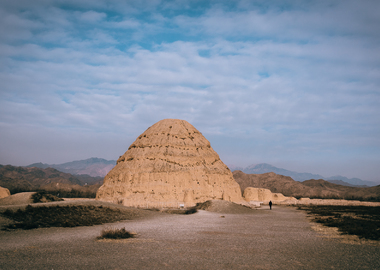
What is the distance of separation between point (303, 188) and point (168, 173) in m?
91.7

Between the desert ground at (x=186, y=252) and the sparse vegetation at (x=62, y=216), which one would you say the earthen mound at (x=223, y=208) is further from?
the desert ground at (x=186, y=252)

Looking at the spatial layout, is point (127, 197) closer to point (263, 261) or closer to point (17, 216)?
point (17, 216)

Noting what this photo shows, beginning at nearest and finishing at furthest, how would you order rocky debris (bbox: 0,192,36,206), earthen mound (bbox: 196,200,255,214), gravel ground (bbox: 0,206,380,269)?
gravel ground (bbox: 0,206,380,269) → earthen mound (bbox: 196,200,255,214) → rocky debris (bbox: 0,192,36,206)

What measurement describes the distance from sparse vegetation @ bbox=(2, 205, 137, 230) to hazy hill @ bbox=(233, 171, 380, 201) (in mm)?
95550

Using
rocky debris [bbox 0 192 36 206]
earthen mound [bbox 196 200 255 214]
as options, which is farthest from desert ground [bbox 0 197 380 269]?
rocky debris [bbox 0 192 36 206]

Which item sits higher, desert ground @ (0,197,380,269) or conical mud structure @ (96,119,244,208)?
conical mud structure @ (96,119,244,208)

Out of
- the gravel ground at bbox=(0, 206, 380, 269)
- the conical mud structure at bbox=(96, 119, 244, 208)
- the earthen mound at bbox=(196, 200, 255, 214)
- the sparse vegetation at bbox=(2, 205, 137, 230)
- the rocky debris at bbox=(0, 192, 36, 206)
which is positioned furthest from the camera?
the conical mud structure at bbox=(96, 119, 244, 208)

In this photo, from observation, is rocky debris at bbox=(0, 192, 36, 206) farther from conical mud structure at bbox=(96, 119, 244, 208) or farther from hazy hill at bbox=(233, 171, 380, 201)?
hazy hill at bbox=(233, 171, 380, 201)

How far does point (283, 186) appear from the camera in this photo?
123m

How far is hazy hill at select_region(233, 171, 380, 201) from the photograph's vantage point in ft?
A: 329

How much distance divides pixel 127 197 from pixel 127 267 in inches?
1401

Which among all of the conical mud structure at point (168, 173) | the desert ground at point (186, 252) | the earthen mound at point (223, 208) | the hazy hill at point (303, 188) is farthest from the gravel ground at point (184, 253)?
the hazy hill at point (303, 188)

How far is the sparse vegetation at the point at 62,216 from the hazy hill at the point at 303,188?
95550mm

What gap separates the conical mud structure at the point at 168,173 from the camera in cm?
4312
